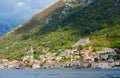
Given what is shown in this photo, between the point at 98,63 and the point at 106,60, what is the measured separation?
13.2ft

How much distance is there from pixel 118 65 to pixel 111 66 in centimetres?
606

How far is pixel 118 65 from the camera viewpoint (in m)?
188

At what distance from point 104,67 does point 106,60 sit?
3.80 meters

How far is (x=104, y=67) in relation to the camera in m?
196

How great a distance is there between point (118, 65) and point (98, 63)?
1220 centimetres

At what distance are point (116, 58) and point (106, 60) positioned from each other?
16.5 ft

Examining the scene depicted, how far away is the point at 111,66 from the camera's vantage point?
19388cm

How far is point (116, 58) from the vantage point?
199 metres

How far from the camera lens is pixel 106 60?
19812cm

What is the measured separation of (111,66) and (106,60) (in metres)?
5.25

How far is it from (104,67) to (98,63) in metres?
3.44
